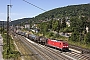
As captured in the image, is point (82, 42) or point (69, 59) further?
point (82, 42)

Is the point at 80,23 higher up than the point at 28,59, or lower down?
higher up

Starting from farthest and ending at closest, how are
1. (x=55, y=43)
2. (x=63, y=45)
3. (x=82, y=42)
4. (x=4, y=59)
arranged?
(x=82, y=42)
(x=55, y=43)
(x=63, y=45)
(x=4, y=59)

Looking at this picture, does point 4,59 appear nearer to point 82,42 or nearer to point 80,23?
point 82,42

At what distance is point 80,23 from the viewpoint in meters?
84.2

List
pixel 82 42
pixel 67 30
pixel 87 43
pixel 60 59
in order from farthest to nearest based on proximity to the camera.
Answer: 1. pixel 67 30
2. pixel 82 42
3. pixel 87 43
4. pixel 60 59

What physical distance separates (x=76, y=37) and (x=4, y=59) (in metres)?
31.4

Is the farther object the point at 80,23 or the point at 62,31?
the point at 62,31

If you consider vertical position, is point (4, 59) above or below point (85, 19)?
below

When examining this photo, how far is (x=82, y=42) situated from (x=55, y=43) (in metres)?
12.6

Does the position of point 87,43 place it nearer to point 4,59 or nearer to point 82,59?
point 82,59

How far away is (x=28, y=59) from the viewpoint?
115 ft

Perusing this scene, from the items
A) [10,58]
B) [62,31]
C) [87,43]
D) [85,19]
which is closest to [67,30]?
[62,31]

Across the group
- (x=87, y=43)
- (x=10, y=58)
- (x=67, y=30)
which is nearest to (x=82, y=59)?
(x=10, y=58)

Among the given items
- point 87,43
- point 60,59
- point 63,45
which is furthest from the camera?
point 87,43
